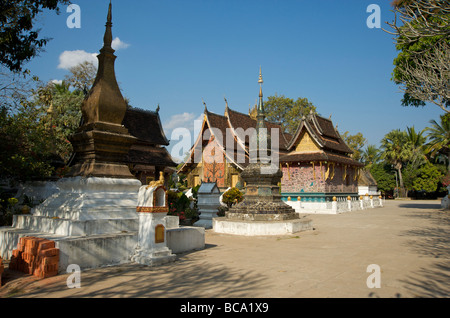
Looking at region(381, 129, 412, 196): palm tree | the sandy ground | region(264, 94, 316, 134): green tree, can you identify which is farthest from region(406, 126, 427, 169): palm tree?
the sandy ground

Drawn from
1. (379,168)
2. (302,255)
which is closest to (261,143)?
(302,255)

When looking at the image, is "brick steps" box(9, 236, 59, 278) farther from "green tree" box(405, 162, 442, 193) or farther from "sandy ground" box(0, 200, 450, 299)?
"green tree" box(405, 162, 442, 193)

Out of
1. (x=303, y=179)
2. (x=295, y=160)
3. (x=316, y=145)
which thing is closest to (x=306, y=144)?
(x=316, y=145)

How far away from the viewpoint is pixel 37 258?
5.26m

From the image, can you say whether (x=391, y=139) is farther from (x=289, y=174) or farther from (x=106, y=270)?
(x=106, y=270)

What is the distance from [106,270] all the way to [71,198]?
2.01 m

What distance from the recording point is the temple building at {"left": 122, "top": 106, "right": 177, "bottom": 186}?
72.2 ft

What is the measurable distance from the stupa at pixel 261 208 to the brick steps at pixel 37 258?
20.7ft

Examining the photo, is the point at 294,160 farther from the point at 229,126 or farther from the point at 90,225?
the point at 90,225

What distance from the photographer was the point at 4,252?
674 cm

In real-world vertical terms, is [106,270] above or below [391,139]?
below

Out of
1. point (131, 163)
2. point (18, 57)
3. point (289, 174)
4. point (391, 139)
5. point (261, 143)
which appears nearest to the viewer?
point (18, 57)

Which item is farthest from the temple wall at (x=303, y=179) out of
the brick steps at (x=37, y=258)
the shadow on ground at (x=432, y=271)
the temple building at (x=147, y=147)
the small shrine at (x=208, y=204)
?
the brick steps at (x=37, y=258)

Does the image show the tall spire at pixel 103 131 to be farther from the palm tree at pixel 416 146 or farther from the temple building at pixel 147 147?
the palm tree at pixel 416 146
